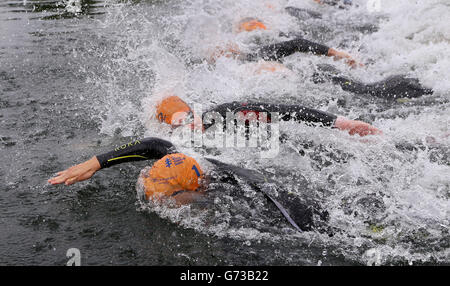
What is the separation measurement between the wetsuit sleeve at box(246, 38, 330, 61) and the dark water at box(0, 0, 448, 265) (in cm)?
129

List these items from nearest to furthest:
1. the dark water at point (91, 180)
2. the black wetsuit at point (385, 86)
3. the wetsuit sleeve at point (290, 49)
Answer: the dark water at point (91, 180) → the black wetsuit at point (385, 86) → the wetsuit sleeve at point (290, 49)

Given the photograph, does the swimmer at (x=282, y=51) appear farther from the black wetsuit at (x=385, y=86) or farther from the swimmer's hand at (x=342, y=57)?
the black wetsuit at (x=385, y=86)

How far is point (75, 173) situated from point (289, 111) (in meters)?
2.36

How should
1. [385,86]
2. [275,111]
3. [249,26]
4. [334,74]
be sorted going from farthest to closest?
[249,26] < [334,74] < [385,86] < [275,111]

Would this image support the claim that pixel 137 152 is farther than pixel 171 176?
Yes

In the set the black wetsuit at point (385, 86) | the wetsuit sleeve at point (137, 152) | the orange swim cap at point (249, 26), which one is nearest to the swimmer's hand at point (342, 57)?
the black wetsuit at point (385, 86)

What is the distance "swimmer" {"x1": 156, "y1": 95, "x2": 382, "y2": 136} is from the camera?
14.6 ft

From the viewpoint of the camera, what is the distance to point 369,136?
14.6 feet

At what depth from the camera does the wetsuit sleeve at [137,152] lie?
3.70 meters

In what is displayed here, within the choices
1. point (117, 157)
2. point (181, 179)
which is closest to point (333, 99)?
Result: point (181, 179)

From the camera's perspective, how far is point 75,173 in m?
3.50

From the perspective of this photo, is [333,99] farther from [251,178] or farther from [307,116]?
[251,178]

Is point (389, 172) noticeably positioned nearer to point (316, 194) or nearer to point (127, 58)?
point (316, 194)

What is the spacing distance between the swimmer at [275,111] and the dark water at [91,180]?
1.10ft
